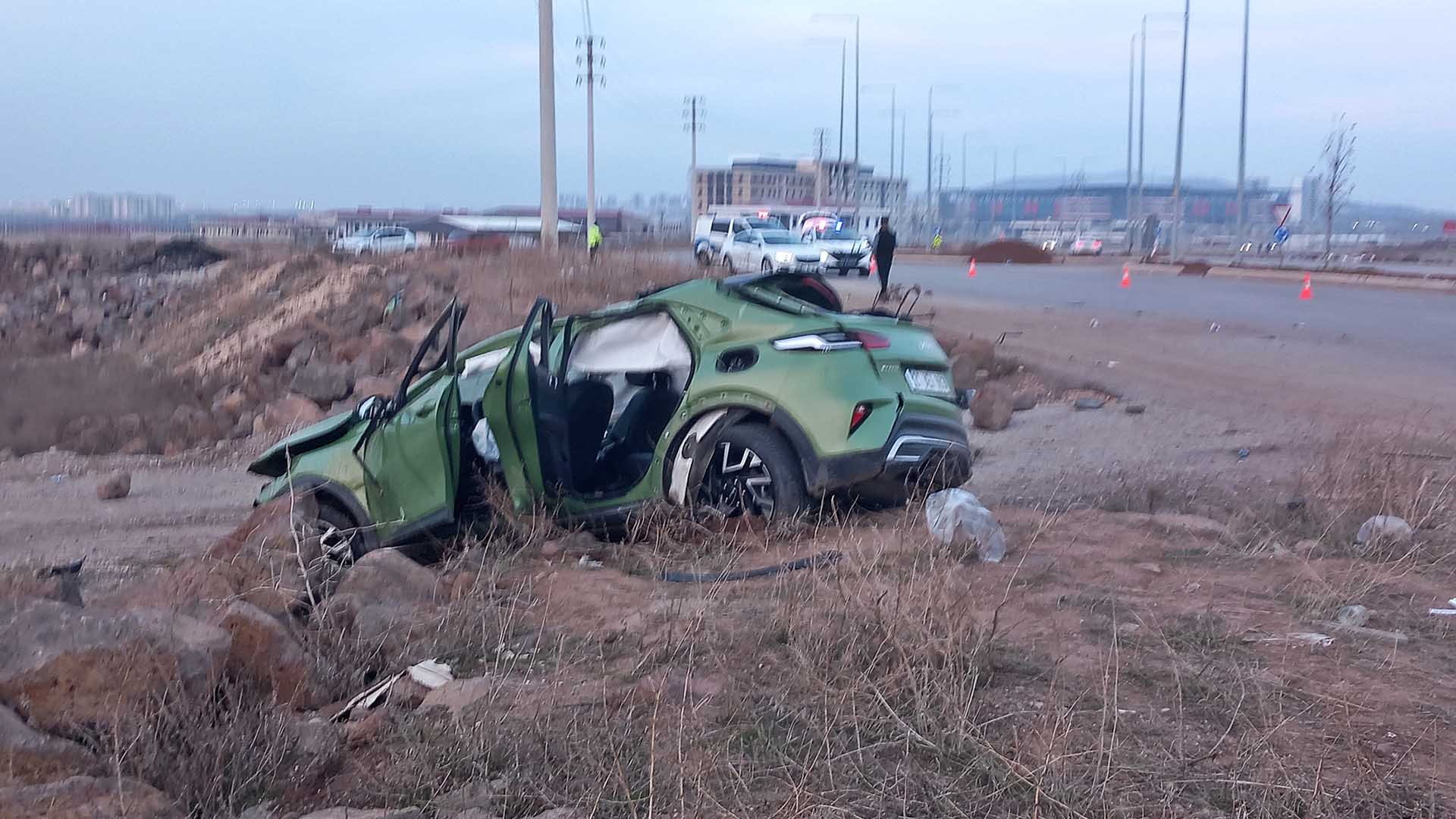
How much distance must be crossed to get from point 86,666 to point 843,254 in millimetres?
30493

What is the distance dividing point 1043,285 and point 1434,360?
55.9 ft

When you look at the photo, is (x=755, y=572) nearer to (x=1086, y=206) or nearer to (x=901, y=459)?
(x=901, y=459)

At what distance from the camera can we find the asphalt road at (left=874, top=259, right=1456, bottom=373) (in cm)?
1909

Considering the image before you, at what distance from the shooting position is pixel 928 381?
716cm

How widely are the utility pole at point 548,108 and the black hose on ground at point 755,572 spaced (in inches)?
678

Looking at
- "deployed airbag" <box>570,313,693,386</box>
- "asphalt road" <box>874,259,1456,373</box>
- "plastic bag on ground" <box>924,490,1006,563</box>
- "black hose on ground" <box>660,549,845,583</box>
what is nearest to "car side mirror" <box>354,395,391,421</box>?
"deployed airbag" <box>570,313,693,386</box>

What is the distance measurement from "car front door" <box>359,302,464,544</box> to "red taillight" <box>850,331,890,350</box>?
2.09 m

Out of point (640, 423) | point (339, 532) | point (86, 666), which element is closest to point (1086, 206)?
→ point (640, 423)

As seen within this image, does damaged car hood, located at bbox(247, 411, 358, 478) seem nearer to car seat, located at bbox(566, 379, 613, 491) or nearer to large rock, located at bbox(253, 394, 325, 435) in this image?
car seat, located at bbox(566, 379, 613, 491)

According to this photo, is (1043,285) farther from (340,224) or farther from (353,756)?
(340,224)

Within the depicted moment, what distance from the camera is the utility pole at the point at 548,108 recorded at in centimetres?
2300

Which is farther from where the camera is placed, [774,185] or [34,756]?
[774,185]

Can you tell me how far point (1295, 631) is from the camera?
4891 millimetres

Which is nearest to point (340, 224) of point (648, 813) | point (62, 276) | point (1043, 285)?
point (62, 276)
